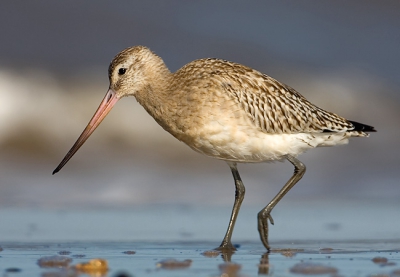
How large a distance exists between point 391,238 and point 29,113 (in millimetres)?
7717

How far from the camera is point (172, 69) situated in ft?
59.4

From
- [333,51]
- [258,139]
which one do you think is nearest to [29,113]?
[258,139]

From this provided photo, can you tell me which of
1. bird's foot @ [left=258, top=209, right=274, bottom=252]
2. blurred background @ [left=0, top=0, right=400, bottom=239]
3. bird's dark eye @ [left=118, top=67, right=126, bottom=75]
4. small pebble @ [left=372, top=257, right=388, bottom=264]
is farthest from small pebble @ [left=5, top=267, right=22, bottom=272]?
blurred background @ [left=0, top=0, right=400, bottom=239]

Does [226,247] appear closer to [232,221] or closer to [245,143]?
[232,221]

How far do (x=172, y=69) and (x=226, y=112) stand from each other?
9.46 m

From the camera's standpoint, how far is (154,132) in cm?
1515

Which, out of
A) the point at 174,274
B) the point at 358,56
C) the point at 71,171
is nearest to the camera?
the point at 174,274

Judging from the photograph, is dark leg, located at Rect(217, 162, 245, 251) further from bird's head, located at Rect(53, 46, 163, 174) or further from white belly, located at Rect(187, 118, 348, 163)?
bird's head, located at Rect(53, 46, 163, 174)

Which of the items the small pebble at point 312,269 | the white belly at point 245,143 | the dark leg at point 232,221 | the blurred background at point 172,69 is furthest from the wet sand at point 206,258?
the blurred background at point 172,69

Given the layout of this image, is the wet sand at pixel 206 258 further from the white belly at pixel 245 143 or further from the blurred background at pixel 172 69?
the blurred background at pixel 172 69

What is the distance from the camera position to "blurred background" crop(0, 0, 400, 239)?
40.4 feet

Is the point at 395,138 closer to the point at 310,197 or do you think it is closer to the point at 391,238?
the point at 310,197

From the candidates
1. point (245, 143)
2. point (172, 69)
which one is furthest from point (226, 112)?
point (172, 69)

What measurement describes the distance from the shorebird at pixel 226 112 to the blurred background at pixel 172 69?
2.04 m
